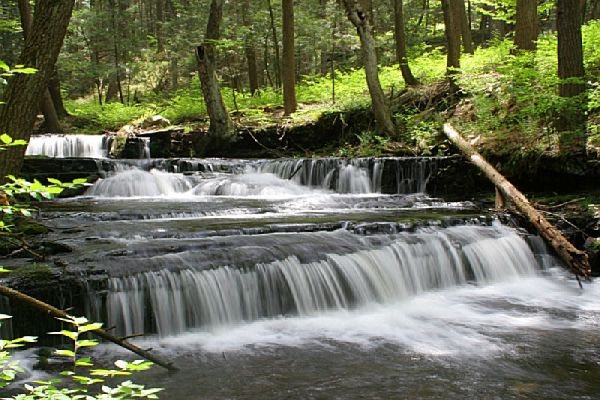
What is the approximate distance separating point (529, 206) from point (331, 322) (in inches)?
194

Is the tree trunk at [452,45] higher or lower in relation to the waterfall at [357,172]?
higher

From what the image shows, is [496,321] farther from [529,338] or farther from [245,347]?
[245,347]

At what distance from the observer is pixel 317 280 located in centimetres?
747

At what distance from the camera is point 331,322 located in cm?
694

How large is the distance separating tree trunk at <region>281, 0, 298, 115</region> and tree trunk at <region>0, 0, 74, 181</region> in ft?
42.7

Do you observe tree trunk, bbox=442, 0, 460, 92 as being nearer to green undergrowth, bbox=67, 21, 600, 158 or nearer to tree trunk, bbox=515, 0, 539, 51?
green undergrowth, bbox=67, 21, 600, 158

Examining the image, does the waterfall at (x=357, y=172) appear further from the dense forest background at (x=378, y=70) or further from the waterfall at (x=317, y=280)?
the waterfall at (x=317, y=280)

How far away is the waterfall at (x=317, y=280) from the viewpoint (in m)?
6.43

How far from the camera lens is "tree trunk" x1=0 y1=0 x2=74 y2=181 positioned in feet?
20.7

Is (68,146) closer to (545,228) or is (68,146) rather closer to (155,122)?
(155,122)

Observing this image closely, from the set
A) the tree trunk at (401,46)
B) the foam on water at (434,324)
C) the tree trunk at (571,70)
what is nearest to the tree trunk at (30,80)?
the foam on water at (434,324)

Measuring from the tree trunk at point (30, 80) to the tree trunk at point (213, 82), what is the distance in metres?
12.4

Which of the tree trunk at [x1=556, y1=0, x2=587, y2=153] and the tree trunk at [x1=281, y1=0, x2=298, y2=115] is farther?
the tree trunk at [x1=281, y1=0, x2=298, y2=115]

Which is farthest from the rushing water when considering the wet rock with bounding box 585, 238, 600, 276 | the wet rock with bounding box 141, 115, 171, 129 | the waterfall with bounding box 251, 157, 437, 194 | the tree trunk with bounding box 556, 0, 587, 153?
the wet rock with bounding box 141, 115, 171, 129
